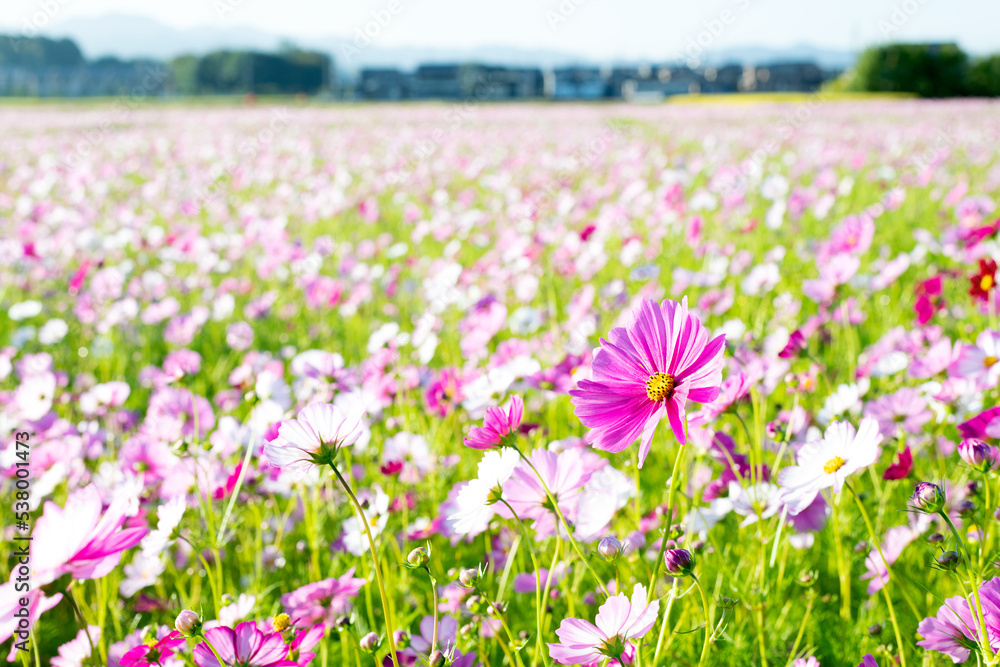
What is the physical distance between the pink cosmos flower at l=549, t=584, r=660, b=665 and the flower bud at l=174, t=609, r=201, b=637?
1.11 ft

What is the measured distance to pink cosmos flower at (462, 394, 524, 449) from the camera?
784 millimetres

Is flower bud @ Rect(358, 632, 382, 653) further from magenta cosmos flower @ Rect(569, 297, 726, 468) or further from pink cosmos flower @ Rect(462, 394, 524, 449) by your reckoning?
magenta cosmos flower @ Rect(569, 297, 726, 468)

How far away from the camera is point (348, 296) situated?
297cm

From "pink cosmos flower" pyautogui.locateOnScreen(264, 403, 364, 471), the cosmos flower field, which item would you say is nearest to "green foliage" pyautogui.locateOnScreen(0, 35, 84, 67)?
the cosmos flower field

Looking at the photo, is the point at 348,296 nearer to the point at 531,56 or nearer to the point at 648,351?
the point at 648,351

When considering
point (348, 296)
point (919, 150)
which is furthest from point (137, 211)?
point (919, 150)

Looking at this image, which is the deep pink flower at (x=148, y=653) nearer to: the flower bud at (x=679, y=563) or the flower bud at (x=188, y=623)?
the flower bud at (x=188, y=623)

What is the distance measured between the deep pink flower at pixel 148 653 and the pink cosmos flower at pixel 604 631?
40cm

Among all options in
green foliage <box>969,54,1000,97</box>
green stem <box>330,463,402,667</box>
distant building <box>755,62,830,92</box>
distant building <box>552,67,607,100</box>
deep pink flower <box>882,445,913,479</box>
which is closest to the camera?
green stem <box>330,463,402,667</box>

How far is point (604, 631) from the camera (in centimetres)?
67

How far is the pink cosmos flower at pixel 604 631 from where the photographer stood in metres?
0.65

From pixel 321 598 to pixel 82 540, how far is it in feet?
1.15

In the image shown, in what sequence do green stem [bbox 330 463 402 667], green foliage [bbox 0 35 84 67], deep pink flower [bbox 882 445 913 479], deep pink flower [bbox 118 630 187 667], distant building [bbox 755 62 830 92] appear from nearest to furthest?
green stem [bbox 330 463 402 667] → deep pink flower [bbox 118 630 187 667] → deep pink flower [bbox 882 445 913 479] → green foliage [bbox 0 35 84 67] → distant building [bbox 755 62 830 92]

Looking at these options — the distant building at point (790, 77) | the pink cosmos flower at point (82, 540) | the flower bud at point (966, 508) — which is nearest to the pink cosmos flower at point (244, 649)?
the pink cosmos flower at point (82, 540)
